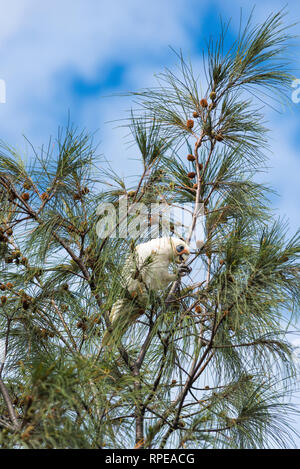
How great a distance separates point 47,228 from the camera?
170 cm

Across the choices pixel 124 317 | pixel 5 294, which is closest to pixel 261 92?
pixel 124 317

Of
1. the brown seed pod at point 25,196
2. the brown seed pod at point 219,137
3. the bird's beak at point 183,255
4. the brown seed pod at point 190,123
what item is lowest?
the bird's beak at point 183,255

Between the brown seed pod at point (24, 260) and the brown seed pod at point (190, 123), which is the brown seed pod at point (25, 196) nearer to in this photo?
the brown seed pod at point (24, 260)

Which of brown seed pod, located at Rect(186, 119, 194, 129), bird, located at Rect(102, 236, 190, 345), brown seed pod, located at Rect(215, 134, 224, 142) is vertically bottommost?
bird, located at Rect(102, 236, 190, 345)

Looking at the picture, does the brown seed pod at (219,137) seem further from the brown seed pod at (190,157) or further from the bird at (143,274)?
the bird at (143,274)

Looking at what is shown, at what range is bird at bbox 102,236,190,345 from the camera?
1.53 meters

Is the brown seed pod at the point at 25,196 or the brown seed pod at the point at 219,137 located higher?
the brown seed pod at the point at 219,137

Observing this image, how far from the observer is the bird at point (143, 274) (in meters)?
1.53

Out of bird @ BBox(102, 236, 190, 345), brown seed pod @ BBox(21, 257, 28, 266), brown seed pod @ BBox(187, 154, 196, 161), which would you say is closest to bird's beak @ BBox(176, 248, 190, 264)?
bird @ BBox(102, 236, 190, 345)

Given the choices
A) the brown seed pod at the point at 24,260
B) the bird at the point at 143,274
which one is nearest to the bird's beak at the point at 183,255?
the bird at the point at 143,274

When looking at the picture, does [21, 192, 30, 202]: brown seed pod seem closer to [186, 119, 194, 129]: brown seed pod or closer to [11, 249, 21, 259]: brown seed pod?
[11, 249, 21, 259]: brown seed pod

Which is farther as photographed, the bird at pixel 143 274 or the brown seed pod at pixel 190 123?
the brown seed pod at pixel 190 123

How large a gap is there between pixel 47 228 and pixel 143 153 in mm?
347
